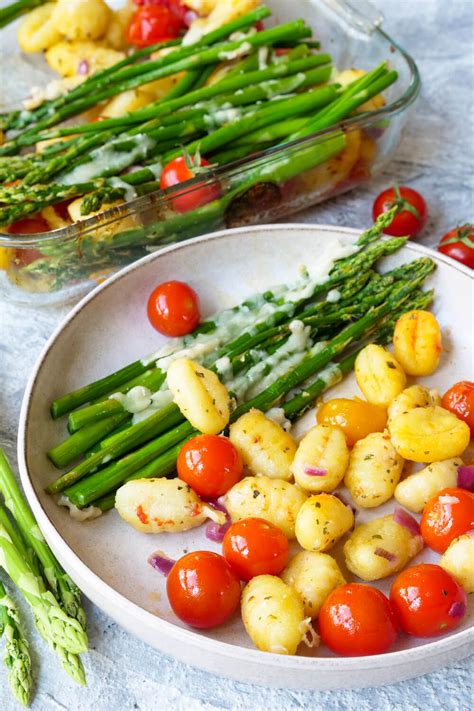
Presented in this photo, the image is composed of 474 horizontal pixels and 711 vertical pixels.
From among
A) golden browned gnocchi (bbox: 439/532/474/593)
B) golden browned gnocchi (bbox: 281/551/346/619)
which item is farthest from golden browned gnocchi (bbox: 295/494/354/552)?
golden browned gnocchi (bbox: 439/532/474/593)

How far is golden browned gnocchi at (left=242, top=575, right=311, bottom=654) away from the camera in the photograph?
1802mm

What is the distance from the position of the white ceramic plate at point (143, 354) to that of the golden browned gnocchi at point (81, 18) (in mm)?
1077

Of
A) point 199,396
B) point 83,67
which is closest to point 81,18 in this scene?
point 83,67

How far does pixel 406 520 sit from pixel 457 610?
278 mm

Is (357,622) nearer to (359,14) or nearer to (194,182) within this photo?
(194,182)

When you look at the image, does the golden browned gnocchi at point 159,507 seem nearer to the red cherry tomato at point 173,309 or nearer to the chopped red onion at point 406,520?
the chopped red onion at point 406,520

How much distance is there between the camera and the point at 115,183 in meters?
2.71

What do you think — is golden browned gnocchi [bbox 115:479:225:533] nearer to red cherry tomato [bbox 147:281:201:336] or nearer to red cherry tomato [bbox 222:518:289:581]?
red cherry tomato [bbox 222:518:289:581]

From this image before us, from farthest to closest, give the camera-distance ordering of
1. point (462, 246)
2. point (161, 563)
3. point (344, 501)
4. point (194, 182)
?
point (462, 246) → point (194, 182) → point (344, 501) → point (161, 563)

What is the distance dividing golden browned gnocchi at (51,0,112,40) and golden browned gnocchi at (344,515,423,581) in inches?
81.1

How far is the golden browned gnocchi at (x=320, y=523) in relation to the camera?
6.52ft

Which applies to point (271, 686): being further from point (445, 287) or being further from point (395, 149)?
point (395, 149)

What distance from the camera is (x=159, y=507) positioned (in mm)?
2062

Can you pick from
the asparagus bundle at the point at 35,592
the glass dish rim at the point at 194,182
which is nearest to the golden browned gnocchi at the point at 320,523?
the asparagus bundle at the point at 35,592
